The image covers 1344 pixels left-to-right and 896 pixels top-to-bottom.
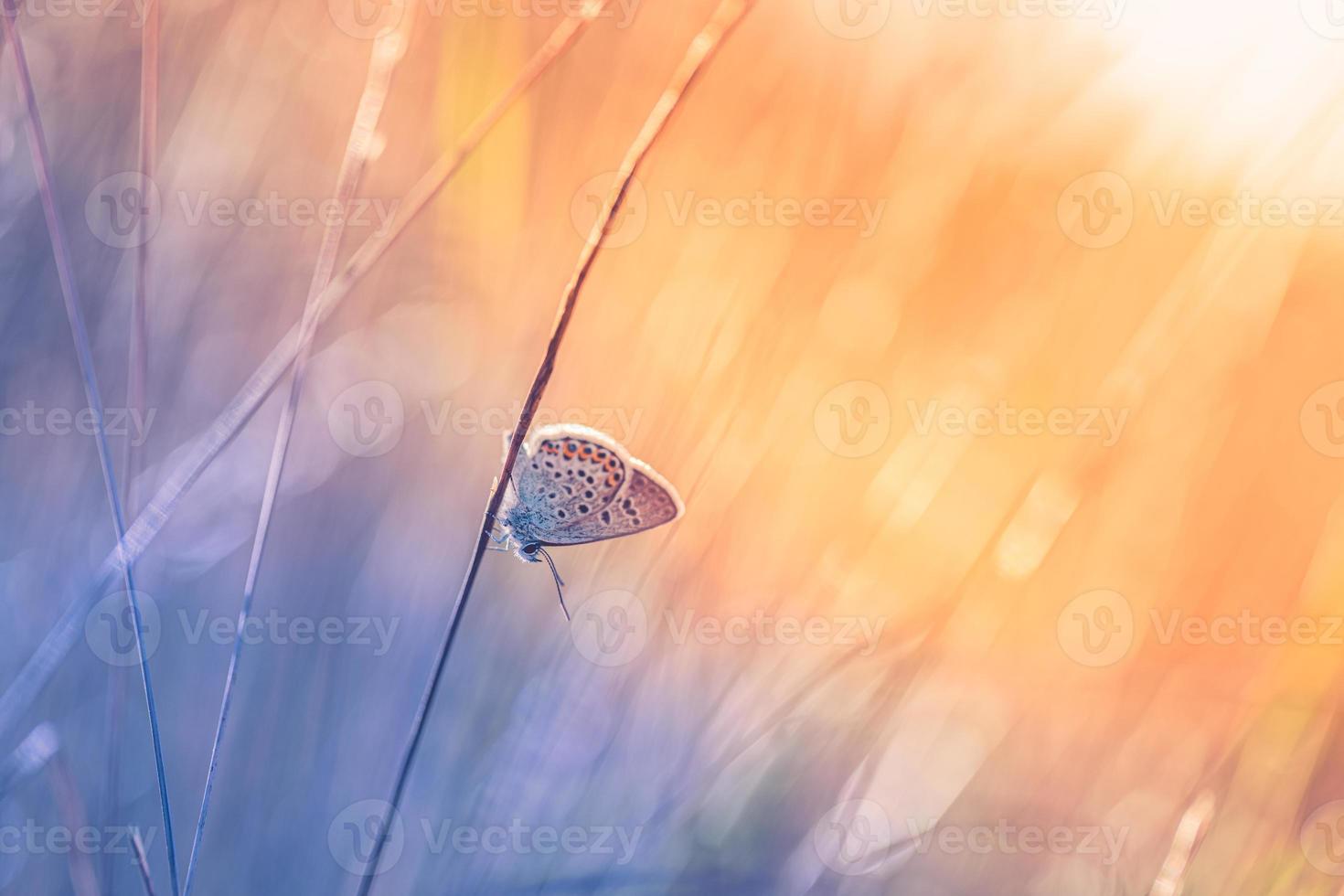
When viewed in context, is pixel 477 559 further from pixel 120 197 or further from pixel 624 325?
pixel 120 197

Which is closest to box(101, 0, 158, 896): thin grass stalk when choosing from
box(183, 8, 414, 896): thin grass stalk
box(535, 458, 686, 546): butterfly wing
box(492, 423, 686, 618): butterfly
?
box(183, 8, 414, 896): thin grass stalk

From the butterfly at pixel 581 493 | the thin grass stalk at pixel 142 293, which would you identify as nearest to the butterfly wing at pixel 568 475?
the butterfly at pixel 581 493

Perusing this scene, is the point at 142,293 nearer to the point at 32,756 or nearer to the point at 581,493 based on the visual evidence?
the point at 32,756

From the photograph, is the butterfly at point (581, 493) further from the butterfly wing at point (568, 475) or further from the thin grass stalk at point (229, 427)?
the thin grass stalk at point (229, 427)

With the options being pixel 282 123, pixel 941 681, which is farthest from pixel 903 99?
pixel 282 123

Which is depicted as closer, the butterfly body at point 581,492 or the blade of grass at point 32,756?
the blade of grass at point 32,756

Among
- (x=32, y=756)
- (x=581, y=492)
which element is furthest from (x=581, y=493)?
(x=32, y=756)

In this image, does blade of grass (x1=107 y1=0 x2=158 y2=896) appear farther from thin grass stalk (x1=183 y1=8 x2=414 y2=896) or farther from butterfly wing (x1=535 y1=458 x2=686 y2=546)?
butterfly wing (x1=535 y1=458 x2=686 y2=546)
